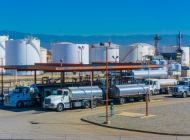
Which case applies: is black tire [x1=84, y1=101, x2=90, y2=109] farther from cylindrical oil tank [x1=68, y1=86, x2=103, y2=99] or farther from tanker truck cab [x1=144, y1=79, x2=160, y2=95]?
tanker truck cab [x1=144, y1=79, x2=160, y2=95]

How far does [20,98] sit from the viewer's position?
1335 inches

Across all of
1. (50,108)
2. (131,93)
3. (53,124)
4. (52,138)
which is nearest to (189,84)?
(131,93)

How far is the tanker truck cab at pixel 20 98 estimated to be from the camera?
1314 inches

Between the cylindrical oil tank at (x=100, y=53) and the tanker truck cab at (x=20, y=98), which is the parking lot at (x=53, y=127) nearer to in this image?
the tanker truck cab at (x=20, y=98)

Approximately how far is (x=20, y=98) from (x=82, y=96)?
7.50m

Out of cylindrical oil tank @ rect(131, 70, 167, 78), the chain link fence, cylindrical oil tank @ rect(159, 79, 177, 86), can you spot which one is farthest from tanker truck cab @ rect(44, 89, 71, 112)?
cylindrical oil tank @ rect(159, 79, 177, 86)

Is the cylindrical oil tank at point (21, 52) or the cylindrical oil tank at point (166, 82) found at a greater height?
the cylindrical oil tank at point (21, 52)

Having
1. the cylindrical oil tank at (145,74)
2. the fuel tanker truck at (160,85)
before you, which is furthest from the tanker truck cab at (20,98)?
the cylindrical oil tank at (145,74)

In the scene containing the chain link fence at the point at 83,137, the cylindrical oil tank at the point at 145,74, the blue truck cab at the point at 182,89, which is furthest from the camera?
the cylindrical oil tank at the point at 145,74

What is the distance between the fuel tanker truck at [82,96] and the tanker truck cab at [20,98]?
3.43 meters

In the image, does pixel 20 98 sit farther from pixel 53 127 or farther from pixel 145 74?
pixel 145 74

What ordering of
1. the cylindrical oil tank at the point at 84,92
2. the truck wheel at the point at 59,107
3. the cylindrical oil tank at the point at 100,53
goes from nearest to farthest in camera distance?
the truck wheel at the point at 59,107
the cylindrical oil tank at the point at 84,92
the cylindrical oil tank at the point at 100,53

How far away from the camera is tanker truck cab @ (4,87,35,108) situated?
109 ft

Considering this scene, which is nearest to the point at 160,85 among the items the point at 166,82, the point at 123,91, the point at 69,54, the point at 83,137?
the point at 166,82
